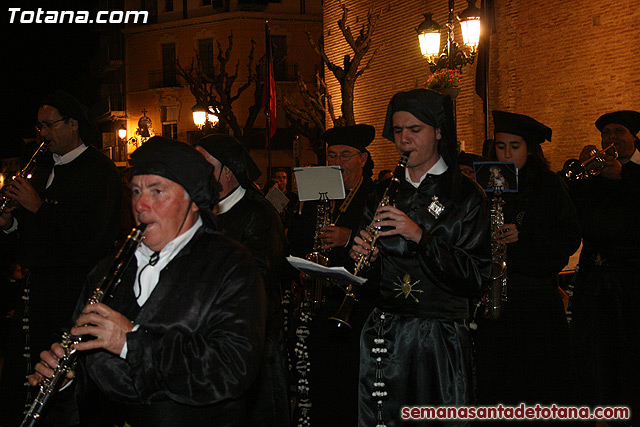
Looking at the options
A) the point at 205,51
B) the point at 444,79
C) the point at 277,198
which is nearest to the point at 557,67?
the point at 444,79

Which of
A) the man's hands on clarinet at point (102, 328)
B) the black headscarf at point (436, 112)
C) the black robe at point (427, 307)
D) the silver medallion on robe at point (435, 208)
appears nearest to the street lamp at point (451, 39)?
the black headscarf at point (436, 112)

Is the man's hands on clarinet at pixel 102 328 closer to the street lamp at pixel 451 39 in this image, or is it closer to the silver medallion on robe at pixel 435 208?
the silver medallion on robe at pixel 435 208

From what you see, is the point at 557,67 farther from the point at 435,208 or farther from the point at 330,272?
the point at 330,272

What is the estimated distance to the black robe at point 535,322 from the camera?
5727mm

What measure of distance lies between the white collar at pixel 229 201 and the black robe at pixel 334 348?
1.01 m

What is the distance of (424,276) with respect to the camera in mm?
4391

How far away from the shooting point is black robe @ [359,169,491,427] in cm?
425

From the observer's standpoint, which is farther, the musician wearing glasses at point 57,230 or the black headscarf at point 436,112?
the musician wearing glasses at point 57,230

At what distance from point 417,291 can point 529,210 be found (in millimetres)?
2003

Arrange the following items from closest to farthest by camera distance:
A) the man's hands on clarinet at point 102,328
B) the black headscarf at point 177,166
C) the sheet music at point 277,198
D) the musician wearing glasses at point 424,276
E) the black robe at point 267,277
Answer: the man's hands on clarinet at point 102,328 < the black headscarf at point 177,166 < the musician wearing glasses at point 424,276 < the black robe at point 267,277 < the sheet music at point 277,198

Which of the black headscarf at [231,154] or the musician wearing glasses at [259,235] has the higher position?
the black headscarf at [231,154]

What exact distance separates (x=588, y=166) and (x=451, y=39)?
282 inches

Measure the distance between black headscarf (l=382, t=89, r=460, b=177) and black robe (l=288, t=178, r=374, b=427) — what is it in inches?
53.4

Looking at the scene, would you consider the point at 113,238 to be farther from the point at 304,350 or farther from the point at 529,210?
the point at 529,210
